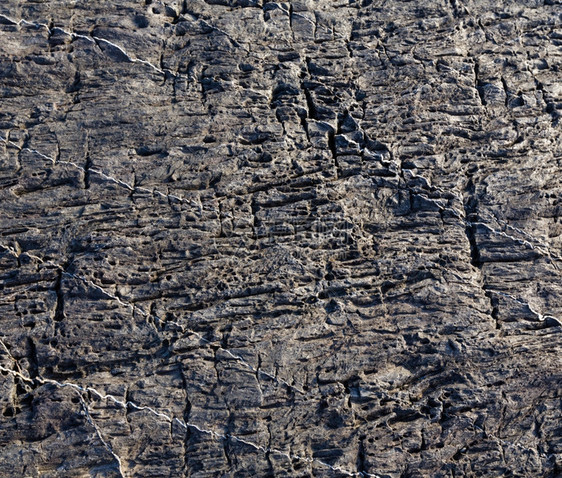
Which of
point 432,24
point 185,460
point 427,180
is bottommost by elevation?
point 185,460

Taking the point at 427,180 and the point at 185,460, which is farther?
the point at 427,180

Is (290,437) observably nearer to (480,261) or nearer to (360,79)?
(480,261)

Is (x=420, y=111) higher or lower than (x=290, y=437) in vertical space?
higher

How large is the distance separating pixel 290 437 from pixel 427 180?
2.31 meters

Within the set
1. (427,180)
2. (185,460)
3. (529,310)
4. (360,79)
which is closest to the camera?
(185,460)

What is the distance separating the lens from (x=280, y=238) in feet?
17.0

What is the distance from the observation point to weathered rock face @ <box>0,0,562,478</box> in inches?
187

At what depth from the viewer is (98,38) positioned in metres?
5.75

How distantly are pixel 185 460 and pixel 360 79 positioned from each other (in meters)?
3.44

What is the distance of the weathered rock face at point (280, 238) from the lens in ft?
15.6

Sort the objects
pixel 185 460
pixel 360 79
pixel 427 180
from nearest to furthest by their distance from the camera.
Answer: pixel 185 460 → pixel 427 180 → pixel 360 79

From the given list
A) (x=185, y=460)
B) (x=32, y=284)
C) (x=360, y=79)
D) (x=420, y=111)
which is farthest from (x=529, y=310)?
(x=32, y=284)

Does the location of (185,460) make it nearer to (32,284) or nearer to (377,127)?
(32,284)

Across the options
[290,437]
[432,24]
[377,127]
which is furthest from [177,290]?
[432,24]
